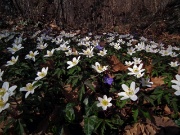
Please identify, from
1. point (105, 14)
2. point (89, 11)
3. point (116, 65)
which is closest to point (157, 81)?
point (116, 65)

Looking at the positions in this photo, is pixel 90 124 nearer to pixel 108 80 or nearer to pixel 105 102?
pixel 105 102

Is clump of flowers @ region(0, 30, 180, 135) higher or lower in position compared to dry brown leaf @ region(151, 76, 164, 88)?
higher

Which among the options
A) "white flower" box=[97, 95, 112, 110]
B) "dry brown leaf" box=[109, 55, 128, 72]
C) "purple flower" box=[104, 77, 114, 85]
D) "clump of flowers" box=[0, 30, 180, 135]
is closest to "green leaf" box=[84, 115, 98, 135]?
"clump of flowers" box=[0, 30, 180, 135]

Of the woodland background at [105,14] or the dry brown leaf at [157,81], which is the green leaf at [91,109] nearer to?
the dry brown leaf at [157,81]

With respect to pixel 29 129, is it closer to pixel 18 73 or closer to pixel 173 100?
pixel 18 73

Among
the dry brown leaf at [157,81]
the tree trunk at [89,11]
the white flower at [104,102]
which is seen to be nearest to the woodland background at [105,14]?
the tree trunk at [89,11]

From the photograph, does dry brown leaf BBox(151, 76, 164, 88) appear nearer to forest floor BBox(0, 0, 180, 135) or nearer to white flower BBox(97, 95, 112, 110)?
white flower BBox(97, 95, 112, 110)

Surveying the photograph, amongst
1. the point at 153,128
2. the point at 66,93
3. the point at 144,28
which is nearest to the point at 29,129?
the point at 66,93
